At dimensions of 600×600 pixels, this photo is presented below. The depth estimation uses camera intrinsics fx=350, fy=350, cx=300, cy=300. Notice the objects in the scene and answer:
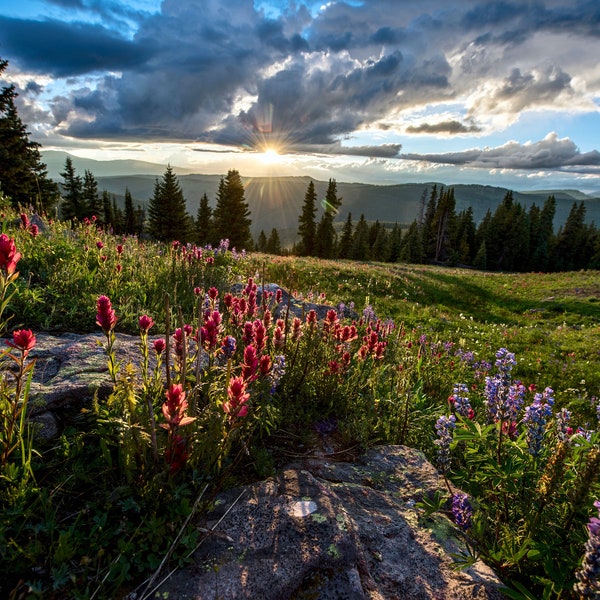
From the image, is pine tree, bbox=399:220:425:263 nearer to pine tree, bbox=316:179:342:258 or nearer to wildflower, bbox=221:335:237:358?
pine tree, bbox=316:179:342:258

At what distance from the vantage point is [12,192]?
29.2 m

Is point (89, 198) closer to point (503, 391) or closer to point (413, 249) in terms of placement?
point (413, 249)

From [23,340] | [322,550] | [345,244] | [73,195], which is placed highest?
[23,340]

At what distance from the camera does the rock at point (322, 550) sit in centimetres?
183

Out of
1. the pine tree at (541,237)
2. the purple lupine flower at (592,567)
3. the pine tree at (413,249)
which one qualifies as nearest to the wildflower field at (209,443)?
the purple lupine flower at (592,567)

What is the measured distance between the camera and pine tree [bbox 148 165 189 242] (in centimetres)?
5006

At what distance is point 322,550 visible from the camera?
6.57ft

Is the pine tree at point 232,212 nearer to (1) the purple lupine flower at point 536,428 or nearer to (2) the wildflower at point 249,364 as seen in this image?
(2) the wildflower at point 249,364

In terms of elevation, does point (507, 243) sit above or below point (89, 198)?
below

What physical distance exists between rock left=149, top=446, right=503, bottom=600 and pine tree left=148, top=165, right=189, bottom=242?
51797mm

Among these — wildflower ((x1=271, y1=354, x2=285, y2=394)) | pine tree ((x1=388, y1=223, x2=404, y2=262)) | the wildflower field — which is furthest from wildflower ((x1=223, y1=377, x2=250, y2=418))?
pine tree ((x1=388, y1=223, x2=404, y2=262))

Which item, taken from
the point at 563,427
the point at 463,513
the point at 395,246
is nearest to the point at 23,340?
the point at 463,513

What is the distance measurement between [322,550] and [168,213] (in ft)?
179

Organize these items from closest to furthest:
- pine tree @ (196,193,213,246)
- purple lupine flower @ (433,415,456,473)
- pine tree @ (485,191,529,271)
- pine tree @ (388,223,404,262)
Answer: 1. purple lupine flower @ (433,415,456,473)
2. pine tree @ (196,193,213,246)
3. pine tree @ (485,191,529,271)
4. pine tree @ (388,223,404,262)
